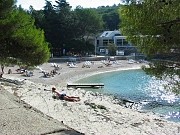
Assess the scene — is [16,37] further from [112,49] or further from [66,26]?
[112,49]

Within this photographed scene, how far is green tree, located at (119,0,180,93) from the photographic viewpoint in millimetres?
8297

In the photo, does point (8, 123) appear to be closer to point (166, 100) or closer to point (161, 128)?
point (161, 128)

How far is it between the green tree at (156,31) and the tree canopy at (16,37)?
12121 millimetres

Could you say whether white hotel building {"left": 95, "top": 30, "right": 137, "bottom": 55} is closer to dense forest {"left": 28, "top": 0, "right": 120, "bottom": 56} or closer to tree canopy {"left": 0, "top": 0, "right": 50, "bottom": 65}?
dense forest {"left": 28, "top": 0, "right": 120, "bottom": 56}

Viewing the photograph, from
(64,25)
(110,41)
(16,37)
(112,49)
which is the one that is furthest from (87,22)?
(16,37)

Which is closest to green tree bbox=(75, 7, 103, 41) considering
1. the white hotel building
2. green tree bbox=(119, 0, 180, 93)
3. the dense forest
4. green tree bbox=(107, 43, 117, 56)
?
the dense forest

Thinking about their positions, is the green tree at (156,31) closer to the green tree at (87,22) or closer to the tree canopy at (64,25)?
the tree canopy at (64,25)

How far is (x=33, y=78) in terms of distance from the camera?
1658 inches

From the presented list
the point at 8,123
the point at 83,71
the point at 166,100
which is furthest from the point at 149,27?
the point at 83,71

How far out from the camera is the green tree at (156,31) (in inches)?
327

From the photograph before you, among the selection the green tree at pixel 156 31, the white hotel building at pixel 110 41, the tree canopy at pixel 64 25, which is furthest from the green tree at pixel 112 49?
the green tree at pixel 156 31

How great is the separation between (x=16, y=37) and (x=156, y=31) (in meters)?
13.5

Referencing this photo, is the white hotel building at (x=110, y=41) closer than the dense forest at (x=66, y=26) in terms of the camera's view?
No

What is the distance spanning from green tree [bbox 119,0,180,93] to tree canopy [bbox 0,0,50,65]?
12121 mm
